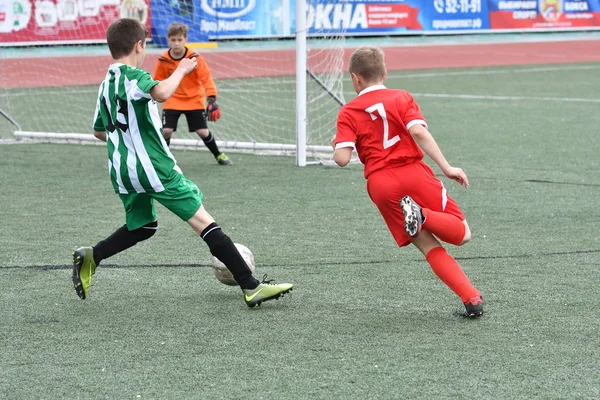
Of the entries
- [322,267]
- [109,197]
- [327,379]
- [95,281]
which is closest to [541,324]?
[327,379]

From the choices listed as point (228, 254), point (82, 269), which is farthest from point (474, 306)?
point (82, 269)

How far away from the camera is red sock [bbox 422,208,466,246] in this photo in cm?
454

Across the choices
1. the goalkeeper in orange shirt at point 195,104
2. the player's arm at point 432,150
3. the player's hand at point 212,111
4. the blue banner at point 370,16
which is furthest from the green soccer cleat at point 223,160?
the player's arm at point 432,150

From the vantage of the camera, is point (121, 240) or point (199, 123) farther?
point (199, 123)

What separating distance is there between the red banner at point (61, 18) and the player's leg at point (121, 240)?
42.1 ft

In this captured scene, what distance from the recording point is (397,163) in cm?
465

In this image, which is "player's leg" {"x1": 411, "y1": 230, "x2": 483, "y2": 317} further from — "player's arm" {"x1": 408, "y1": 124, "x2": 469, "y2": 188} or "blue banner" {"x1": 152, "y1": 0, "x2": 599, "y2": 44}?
"blue banner" {"x1": 152, "y1": 0, "x2": 599, "y2": 44}

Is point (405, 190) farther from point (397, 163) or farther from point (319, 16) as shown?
point (319, 16)

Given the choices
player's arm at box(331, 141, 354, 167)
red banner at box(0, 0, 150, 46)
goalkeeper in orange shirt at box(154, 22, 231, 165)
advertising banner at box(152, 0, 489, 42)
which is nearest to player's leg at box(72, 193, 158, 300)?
player's arm at box(331, 141, 354, 167)

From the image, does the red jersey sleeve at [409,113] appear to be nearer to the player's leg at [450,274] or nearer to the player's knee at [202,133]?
the player's leg at [450,274]

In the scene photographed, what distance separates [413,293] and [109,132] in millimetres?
1743

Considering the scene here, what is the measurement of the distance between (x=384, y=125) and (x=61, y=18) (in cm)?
1507

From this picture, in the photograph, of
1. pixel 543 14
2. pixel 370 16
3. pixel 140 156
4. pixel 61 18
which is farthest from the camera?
pixel 543 14

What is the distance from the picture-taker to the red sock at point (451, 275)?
4.56m
